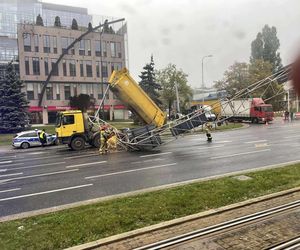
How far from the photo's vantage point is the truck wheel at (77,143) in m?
22.8

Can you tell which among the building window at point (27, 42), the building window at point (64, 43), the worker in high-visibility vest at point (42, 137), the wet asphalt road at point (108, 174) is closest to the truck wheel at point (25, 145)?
the worker in high-visibility vest at point (42, 137)

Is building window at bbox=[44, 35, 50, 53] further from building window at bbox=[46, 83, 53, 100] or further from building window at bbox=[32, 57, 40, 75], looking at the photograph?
building window at bbox=[46, 83, 53, 100]

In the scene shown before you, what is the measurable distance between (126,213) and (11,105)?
3697 centimetres

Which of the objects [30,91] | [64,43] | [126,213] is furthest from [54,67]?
[126,213]

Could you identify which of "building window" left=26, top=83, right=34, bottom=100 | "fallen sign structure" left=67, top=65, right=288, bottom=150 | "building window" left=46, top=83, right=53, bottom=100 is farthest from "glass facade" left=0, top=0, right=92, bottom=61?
"fallen sign structure" left=67, top=65, right=288, bottom=150

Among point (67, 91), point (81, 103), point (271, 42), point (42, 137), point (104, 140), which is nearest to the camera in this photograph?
point (271, 42)

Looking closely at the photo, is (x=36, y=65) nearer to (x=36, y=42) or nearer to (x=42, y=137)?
(x=36, y=42)

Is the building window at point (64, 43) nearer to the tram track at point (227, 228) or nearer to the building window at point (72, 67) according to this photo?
the building window at point (72, 67)

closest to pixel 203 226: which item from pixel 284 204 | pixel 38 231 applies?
pixel 284 204

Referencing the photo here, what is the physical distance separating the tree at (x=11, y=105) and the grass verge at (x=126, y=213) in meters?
35.2

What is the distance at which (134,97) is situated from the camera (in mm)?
20812

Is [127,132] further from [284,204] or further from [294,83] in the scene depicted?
[294,83]

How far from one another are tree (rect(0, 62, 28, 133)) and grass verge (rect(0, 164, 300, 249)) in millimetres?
35165

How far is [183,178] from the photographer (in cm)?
1086
